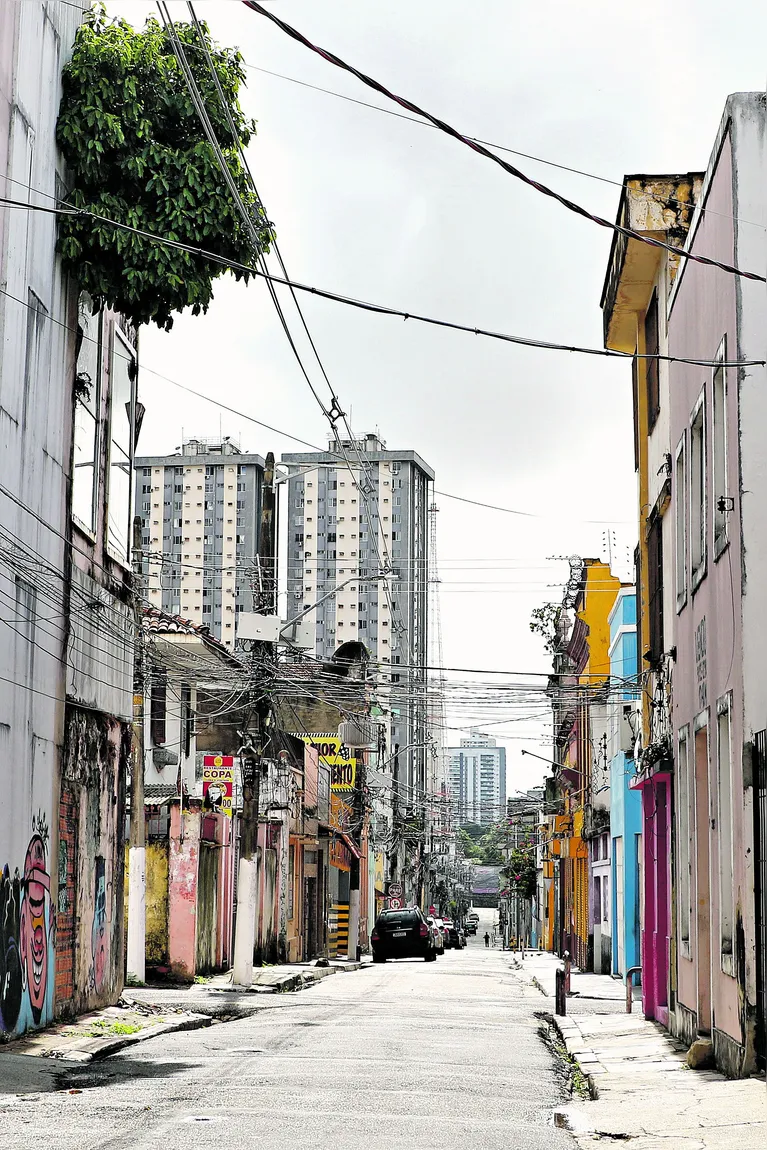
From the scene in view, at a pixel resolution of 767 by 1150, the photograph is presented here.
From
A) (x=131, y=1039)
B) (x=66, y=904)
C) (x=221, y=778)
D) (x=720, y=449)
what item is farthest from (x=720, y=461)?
(x=221, y=778)

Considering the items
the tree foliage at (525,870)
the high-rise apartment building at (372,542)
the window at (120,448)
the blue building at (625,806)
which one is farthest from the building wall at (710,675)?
the high-rise apartment building at (372,542)

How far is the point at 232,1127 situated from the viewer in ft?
31.6

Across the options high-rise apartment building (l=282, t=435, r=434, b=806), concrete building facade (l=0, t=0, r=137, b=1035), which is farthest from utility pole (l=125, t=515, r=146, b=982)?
high-rise apartment building (l=282, t=435, r=434, b=806)

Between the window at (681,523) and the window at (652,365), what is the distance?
163 inches

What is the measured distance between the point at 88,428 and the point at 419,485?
136 m

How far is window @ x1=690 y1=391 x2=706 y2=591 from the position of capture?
1513 centimetres

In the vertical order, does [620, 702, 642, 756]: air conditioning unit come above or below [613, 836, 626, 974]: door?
above

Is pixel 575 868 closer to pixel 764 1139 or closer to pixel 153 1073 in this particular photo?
pixel 153 1073

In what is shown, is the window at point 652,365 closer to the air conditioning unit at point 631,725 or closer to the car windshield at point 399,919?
the air conditioning unit at point 631,725

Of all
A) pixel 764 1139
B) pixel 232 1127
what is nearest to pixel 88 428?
pixel 232 1127

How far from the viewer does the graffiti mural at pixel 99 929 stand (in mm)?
19969

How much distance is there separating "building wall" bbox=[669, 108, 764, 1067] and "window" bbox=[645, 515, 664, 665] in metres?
2.99

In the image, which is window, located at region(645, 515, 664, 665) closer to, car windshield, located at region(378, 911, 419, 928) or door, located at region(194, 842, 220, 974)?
door, located at region(194, 842, 220, 974)

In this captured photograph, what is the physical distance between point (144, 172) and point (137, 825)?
411 inches
